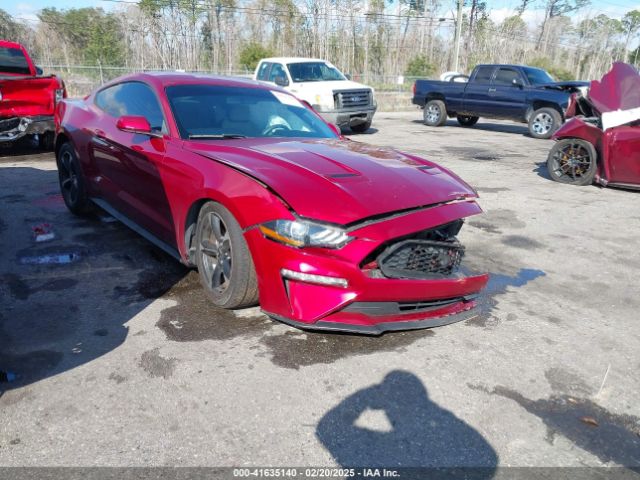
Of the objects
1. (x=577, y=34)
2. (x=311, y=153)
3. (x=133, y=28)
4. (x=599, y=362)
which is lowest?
(x=599, y=362)

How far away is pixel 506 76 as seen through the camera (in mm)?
14812

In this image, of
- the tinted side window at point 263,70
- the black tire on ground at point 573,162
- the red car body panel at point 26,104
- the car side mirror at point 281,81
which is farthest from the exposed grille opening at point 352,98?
the red car body panel at point 26,104

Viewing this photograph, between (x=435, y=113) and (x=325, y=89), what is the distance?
5.26 m

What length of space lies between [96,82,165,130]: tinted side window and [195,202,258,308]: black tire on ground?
1041mm

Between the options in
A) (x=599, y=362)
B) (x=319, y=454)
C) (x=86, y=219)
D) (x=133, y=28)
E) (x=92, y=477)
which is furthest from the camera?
(x=133, y=28)

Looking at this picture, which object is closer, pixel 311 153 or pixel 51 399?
pixel 51 399

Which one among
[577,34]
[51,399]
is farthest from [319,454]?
[577,34]

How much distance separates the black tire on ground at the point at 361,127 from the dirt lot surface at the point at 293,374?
377 inches

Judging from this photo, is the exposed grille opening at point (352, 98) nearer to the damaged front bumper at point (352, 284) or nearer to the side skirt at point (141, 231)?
the side skirt at point (141, 231)

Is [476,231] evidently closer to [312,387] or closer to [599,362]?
[599,362]

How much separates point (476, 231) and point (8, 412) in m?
4.59

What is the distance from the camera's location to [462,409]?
8.45ft

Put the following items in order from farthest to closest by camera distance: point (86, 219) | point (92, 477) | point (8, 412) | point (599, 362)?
1. point (86, 219)
2. point (599, 362)
3. point (8, 412)
4. point (92, 477)

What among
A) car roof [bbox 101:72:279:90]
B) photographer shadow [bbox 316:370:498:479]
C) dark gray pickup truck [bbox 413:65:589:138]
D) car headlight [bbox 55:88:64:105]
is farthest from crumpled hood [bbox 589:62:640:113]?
car headlight [bbox 55:88:64:105]
